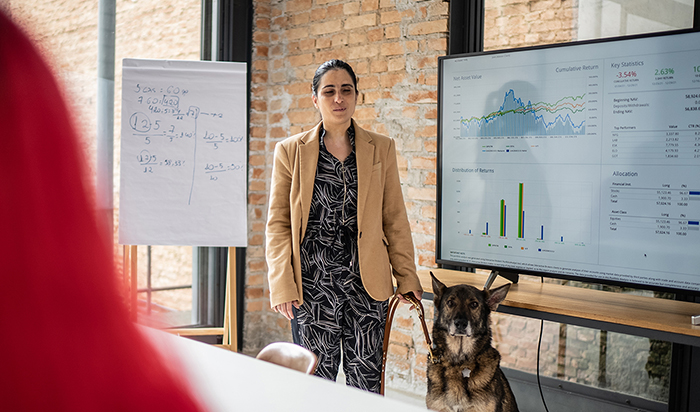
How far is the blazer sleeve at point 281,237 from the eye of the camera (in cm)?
201

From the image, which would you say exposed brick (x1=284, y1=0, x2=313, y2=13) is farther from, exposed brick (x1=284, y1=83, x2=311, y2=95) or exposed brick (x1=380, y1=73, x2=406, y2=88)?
exposed brick (x1=380, y1=73, x2=406, y2=88)

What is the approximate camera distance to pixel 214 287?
3.53m

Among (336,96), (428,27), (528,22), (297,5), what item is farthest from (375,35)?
(336,96)

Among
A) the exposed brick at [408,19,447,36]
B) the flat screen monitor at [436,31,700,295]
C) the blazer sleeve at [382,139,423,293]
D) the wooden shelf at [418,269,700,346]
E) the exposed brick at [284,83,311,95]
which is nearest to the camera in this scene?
the wooden shelf at [418,269,700,346]

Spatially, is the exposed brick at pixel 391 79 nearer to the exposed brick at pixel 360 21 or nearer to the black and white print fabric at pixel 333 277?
the exposed brick at pixel 360 21

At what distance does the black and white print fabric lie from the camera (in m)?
2.05

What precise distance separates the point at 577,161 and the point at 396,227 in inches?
28.7

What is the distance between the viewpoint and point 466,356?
6.35ft

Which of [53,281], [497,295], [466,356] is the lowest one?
[466,356]

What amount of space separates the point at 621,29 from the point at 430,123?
0.97 m

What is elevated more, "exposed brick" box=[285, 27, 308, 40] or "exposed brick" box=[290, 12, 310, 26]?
"exposed brick" box=[290, 12, 310, 26]

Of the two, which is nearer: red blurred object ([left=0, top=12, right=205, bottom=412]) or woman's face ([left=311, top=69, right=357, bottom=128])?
red blurred object ([left=0, top=12, right=205, bottom=412])

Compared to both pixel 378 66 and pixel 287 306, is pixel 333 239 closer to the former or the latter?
pixel 287 306

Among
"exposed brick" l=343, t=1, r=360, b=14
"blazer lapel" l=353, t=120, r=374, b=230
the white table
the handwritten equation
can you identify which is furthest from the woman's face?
the white table
